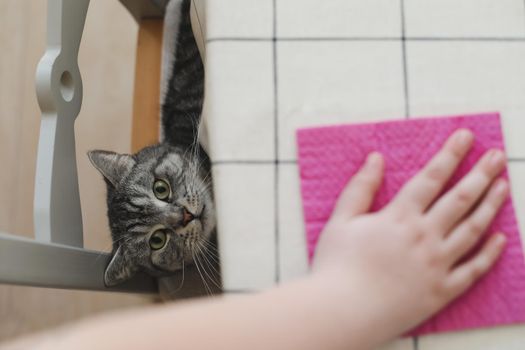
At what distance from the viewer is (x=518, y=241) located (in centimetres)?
45

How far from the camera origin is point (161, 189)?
820 mm

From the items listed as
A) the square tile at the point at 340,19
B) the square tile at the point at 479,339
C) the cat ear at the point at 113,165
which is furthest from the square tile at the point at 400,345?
the cat ear at the point at 113,165

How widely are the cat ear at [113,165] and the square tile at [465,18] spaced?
1.70ft

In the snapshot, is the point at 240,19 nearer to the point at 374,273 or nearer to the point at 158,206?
the point at 374,273

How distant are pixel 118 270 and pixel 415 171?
0.47 m

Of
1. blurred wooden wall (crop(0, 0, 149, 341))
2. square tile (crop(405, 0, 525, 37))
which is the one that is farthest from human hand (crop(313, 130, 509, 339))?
blurred wooden wall (crop(0, 0, 149, 341))

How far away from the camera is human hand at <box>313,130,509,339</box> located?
43cm

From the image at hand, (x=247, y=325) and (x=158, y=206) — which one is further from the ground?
(x=158, y=206)

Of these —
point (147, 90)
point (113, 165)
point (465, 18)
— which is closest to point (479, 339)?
point (465, 18)

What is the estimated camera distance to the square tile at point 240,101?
0.48 meters

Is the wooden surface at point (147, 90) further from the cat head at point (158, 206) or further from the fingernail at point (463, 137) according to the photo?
the fingernail at point (463, 137)

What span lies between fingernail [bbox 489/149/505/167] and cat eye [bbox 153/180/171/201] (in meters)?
0.51

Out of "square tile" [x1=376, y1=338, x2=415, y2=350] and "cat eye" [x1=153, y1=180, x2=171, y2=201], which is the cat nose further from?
"square tile" [x1=376, y1=338, x2=415, y2=350]

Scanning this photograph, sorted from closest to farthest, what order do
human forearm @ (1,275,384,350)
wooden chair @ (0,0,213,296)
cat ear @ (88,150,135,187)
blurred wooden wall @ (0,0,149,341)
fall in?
human forearm @ (1,275,384,350)
wooden chair @ (0,0,213,296)
cat ear @ (88,150,135,187)
blurred wooden wall @ (0,0,149,341)
